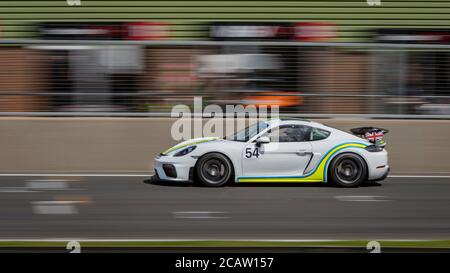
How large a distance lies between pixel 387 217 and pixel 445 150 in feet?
16.9

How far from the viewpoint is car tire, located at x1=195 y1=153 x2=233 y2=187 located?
11.7 meters

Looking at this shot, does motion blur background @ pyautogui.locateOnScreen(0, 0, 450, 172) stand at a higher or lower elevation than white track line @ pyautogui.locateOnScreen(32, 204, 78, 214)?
higher

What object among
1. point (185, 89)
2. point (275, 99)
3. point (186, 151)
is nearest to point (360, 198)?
point (186, 151)

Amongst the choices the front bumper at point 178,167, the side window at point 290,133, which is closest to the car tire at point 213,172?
the front bumper at point 178,167

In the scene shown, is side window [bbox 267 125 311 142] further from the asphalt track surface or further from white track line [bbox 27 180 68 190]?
white track line [bbox 27 180 68 190]

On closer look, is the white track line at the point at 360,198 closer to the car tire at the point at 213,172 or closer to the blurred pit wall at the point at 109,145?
the car tire at the point at 213,172

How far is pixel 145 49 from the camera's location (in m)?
14.3

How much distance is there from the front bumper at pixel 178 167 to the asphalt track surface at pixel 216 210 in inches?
7.4

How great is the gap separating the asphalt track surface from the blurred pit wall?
80 cm

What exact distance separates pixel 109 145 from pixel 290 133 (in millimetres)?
3696

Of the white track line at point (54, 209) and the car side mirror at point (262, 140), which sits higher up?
the car side mirror at point (262, 140)

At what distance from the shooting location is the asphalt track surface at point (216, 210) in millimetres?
8320

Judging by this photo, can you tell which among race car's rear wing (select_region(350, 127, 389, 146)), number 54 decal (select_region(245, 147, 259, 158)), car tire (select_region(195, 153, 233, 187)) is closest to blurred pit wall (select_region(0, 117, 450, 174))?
A: race car's rear wing (select_region(350, 127, 389, 146))

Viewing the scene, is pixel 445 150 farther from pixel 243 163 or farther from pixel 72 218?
pixel 72 218
